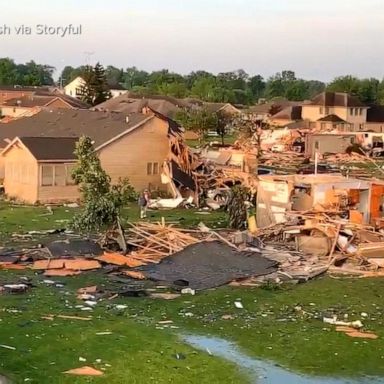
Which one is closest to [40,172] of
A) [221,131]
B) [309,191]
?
[309,191]

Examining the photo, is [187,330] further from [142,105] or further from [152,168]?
[142,105]

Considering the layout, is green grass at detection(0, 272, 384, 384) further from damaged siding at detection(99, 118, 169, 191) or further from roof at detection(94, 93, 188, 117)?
roof at detection(94, 93, 188, 117)

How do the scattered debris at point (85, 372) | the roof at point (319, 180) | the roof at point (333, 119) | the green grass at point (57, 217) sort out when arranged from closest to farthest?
1. the scattered debris at point (85, 372)
2. the roof at point (319, 180)
3. the green grass at point (57, 217)
4. the roof at point (333, 119)

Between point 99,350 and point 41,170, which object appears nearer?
point 99,350

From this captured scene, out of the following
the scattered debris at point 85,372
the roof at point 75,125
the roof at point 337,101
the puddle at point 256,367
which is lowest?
the puddle at point 256,367

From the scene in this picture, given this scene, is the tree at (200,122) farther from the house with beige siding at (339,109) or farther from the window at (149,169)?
the window at (149,169)

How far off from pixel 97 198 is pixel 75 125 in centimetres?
1875

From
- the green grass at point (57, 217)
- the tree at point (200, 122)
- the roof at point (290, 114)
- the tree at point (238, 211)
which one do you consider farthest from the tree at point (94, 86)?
the tree at point (238, 211)

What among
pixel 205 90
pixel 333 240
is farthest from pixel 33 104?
pixel 333 240

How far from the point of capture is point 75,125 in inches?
1548

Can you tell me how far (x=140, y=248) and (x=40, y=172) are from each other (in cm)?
1256

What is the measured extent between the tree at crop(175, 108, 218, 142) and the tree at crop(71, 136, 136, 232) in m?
44.9

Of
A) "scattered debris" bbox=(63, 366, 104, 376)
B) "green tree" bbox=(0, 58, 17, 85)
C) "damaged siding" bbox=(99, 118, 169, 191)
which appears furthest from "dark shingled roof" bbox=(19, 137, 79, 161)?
"green tree" bbox=(0, 58, 17, 85)

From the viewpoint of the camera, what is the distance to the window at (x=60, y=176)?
33156mm
